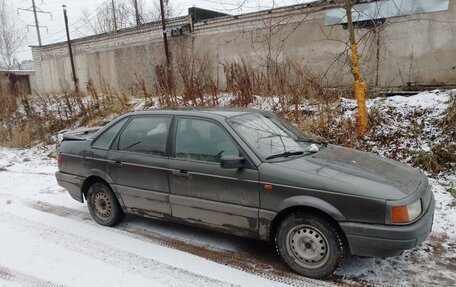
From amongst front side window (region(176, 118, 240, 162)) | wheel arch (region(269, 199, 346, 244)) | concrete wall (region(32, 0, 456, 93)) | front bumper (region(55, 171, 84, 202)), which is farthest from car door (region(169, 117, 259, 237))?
concrete wall (region(32, 0, 456, 93))

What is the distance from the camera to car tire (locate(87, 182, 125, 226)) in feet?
15.0

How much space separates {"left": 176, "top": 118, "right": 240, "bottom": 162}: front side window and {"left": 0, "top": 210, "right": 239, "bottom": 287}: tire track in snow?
1183 mm

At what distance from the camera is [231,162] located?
338 centimetres

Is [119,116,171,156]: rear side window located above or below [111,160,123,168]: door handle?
above

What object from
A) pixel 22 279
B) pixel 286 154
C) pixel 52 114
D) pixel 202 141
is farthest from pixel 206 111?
pixel 52 114

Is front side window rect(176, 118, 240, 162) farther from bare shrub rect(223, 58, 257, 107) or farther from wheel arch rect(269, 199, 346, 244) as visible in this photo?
bare shrub rect(223, 58, 257, 107)

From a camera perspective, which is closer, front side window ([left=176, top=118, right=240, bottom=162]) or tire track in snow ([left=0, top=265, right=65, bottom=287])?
tire track in snow ([left=0, top=265, right=65, bottom=287])

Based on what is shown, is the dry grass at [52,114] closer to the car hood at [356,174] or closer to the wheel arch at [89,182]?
the wheel arch at [89,182]

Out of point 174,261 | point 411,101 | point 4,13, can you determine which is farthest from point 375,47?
point 4,13

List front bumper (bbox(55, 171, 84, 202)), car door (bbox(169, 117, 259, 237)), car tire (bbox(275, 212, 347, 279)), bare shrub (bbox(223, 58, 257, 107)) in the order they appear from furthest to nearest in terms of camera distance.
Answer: bare shrub (bbox(223, 58, 257, 107)) < front bumper (bbox(55, 171, 84, 202)) < car door (bbox(169, 117, 259, 237)) < car tire (bbox(275, 212, 347, 279))

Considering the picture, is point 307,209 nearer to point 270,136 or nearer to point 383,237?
point 383,237

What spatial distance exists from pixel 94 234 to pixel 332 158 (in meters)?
3.07

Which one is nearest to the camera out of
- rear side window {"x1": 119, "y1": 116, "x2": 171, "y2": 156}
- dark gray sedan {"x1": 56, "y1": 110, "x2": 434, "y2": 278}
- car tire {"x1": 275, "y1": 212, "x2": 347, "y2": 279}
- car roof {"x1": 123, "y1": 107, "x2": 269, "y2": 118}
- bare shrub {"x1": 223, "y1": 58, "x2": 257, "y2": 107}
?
dark gray sedan {"x1": 56, "y1": 110, "x2": 434, "y2": 278}

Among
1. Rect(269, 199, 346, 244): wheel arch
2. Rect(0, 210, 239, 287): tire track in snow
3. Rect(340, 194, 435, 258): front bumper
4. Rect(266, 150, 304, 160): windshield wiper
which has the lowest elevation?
Rect(0, 210, 239, 287): tire track in snow
